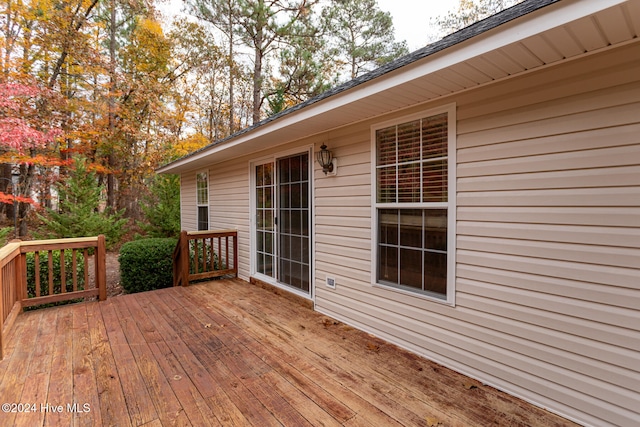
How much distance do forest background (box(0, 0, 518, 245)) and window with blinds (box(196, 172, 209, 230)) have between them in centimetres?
312

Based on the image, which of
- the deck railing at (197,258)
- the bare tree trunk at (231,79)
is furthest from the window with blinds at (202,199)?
the bare tree trunk at (231,79)

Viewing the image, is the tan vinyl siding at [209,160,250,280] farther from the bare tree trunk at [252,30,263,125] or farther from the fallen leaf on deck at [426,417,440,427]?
the bare tree trunk at [252,30,263,125]

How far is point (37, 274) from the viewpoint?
145 inches

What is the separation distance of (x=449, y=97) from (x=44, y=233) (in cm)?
1129

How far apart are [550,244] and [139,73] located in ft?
47.9

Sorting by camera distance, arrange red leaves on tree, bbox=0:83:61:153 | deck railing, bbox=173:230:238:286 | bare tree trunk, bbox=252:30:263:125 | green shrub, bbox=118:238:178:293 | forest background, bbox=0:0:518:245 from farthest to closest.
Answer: bare tree trunk, bbox=252:30:263:125 → forest background, bbox=0:0:518:245 → red leaves on tree, bbox=0:83:61:153 → green shrub, bbox=118:238:178:293 → deck railing, bbox=173:230:238:286

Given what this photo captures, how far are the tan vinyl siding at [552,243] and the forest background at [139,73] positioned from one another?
30.0 ft

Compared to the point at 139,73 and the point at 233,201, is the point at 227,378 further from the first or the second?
the point at 139,73

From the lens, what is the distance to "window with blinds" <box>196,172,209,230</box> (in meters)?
7.01

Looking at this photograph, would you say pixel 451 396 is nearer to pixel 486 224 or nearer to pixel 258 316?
pixel 486 224

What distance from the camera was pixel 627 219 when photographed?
1677 mm

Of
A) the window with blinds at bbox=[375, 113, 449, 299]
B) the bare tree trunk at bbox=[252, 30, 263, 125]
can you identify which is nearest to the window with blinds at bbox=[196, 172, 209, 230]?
the window with blinds at bbox=[375, 113, 449, 299]

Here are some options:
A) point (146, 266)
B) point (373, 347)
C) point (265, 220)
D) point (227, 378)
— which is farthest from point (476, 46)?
point (146, 266)

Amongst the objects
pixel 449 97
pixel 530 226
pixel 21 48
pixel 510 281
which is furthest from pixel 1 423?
pixel 21 48
